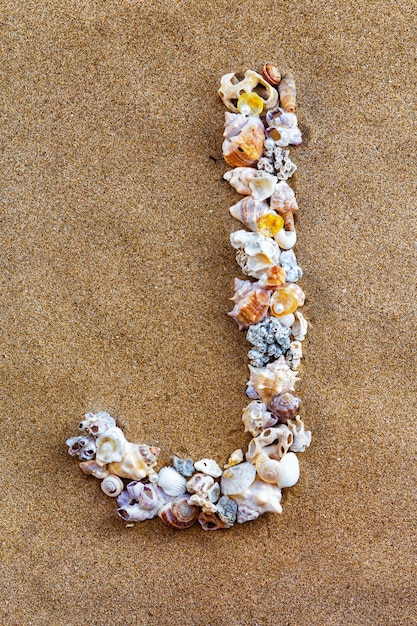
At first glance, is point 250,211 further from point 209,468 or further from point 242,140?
point 209,468

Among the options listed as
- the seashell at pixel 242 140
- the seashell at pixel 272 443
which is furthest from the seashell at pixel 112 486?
the seashell at pixel 242 140

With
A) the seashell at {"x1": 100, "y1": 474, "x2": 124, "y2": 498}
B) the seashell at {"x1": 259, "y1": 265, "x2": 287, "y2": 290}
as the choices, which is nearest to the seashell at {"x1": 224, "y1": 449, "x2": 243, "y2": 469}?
the seashell at {"x1": 100, "y1": 474, "x2": 124, "y2": 498}

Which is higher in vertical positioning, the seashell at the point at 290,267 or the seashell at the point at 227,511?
the seashell at the point at 290,267

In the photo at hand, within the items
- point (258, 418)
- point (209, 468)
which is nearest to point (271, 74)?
point (258, 418)

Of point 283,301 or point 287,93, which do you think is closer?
point 283,301

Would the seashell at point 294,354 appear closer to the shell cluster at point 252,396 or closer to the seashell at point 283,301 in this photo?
the shell cluster at point 252,396

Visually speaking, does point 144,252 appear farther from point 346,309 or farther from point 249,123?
point 346,309
